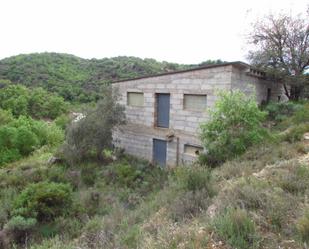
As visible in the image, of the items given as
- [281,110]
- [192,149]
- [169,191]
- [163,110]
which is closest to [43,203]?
[169,191]

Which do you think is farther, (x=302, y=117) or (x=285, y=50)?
Answer: (x=285, y=50)

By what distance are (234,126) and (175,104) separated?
4766mm

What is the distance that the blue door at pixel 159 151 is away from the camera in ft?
43.6

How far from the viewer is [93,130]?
42.4ft

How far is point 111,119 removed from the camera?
1338 cm

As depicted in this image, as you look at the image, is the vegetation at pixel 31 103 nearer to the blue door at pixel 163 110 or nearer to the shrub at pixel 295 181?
the blue door at pixel 163 110

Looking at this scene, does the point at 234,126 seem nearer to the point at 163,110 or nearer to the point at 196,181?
the point at 196,181

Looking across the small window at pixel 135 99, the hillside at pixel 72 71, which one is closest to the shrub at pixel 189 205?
the small window at pixel 135 99

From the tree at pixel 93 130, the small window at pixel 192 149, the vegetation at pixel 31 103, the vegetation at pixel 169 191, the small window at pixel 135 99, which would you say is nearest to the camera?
the vegetation at pixel 169 191

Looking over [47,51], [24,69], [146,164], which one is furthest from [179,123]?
[47,51]

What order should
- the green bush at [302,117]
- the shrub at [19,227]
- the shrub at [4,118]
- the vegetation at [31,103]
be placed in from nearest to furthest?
1. the shrub at [19,227]
2. the green bush at [302,117]
3. the shrub at [4,118]
4. the vegetation at [31,103]

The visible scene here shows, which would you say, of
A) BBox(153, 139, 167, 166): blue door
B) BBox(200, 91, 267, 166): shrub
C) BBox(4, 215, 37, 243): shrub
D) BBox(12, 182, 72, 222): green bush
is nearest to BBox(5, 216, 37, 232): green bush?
BBox(4, 215, 37, 243): shrub

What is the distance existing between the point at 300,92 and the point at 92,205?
13.4 meters

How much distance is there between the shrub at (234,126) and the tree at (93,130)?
6447 mm
